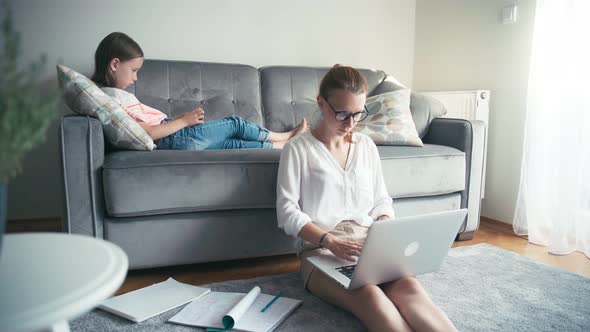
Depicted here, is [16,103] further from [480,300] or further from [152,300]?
[480,300]

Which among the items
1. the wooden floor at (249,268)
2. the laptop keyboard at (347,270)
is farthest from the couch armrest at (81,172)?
the laptop keyboard at (347,270)

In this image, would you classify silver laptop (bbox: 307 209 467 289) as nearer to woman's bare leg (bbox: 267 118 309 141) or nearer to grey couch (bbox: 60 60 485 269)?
grey couch (bbox: 60 60 485 269)

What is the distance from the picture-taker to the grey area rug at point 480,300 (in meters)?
1.29

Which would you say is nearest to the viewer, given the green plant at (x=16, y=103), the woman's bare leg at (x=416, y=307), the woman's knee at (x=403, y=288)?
the green plant at (x=16, y=103)

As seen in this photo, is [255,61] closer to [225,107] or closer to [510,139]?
[225,107]

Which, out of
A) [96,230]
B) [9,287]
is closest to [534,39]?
[96,230]

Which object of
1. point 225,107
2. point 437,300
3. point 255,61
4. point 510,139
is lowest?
point 437,300

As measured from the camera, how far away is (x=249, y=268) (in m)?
1.80

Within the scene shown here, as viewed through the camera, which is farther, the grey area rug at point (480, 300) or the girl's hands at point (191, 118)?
the girl's hands at point (191, 118)

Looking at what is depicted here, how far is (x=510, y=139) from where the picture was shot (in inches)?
99.0

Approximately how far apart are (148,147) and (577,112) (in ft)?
6.30

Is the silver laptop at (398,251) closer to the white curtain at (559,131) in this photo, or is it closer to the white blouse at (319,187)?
the white blouse at (319,187)

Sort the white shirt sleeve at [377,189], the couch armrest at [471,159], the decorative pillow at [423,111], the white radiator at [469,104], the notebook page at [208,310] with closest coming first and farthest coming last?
1. the notebook page at [208,310]
2. the white shirt sleeve at [377,189]
3. the couch armrest at [471,159]
4. the decorative pillow at [423,111]
5. the white radiator at [469,104]

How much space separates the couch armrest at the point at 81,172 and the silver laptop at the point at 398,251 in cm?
83
